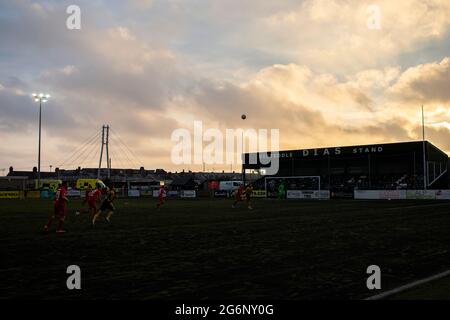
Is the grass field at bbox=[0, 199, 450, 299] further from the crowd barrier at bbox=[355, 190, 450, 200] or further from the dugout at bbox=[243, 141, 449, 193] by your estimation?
the dugout at bbox=[243, 141, 449, 193]

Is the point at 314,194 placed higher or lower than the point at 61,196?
lower

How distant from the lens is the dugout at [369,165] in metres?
60.5

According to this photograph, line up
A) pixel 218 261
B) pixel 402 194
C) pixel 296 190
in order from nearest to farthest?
pixel 218 261, pixel 402 194, pixel 296 190

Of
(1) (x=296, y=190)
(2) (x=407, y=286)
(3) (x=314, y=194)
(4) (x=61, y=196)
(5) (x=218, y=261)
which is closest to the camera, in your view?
(2) (x=407, y=286)

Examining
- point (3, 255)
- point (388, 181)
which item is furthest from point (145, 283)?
point (388, 181)

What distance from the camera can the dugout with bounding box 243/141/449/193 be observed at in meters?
60.5

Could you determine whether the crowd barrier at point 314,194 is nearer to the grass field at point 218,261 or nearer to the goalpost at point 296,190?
the goalpost at point 296,190

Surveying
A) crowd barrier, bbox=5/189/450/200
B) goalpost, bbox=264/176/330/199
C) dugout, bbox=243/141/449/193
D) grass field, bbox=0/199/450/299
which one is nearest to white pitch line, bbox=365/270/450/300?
grass field, bbox=0/199/450/299

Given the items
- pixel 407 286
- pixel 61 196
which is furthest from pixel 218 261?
pixel 61 196

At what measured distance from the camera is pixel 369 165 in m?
64.9

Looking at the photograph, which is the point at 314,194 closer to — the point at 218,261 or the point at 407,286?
the point at 218,261

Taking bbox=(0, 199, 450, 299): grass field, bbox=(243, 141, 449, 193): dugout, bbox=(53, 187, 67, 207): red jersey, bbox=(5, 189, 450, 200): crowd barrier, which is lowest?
bbox=(0, 199, 450, 299): grass field

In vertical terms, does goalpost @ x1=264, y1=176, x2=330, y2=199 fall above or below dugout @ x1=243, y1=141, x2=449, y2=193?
below
